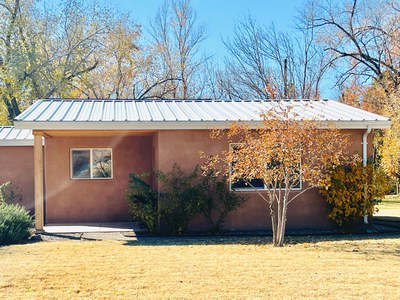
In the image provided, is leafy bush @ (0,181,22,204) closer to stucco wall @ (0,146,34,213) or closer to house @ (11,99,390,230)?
stucco wall @ (0,146,34,213)

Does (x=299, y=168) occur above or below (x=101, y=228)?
above

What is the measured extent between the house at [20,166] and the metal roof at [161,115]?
1.78 metres

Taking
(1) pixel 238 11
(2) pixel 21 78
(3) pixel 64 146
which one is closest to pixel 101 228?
(3) pixel 64 146

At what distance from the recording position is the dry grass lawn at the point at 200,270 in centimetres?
614

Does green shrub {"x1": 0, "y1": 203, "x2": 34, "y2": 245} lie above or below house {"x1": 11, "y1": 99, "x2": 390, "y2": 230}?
below

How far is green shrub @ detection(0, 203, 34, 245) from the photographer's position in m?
10.4

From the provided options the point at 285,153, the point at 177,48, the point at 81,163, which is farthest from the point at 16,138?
the point at 177,48

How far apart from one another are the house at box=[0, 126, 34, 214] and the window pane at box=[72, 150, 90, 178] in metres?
1.52

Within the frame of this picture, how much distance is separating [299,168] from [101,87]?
23.0 meters

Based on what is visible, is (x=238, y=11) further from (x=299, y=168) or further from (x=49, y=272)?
(x=49, y=272)

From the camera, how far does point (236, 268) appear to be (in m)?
7.55

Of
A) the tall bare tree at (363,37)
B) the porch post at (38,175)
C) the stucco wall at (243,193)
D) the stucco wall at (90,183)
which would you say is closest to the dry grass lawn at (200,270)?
the porch post at (38,175)

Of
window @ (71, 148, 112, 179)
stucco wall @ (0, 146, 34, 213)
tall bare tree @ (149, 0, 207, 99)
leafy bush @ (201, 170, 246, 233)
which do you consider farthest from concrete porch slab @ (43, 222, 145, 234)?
tall bare tree @ (149, 0, 207, 99)

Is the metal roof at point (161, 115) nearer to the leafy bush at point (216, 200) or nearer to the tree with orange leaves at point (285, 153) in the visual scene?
the tree with orange leaves at point (285, 153)
